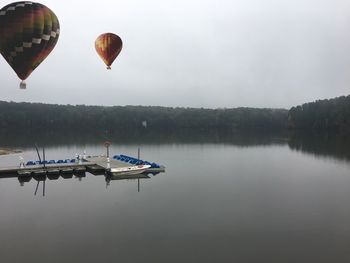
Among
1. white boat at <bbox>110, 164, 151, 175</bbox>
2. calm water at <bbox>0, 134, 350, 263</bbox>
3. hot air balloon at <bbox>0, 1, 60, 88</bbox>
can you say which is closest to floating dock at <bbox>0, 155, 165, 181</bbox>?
white boat at <bbox>110, 164, 151, 175</bbox>

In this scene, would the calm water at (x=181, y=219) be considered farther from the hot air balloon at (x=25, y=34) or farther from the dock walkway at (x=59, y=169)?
the hot air balloon at (x=25, y=34)

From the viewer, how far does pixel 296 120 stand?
100312 mm

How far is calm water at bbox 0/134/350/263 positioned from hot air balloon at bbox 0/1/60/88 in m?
7.04

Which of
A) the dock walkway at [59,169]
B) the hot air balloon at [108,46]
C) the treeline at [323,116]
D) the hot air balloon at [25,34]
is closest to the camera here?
the hot air balloon at [25,34]

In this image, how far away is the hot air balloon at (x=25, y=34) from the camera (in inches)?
682

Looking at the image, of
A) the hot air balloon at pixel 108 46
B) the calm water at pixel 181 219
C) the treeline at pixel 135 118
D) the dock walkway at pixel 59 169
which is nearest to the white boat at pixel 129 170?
the dock walkway at pixel 59 169

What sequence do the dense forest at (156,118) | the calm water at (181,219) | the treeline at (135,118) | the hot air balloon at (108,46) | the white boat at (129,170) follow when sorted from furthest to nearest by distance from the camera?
the treeline at (135,118) < the dense forest at (156,118) < the white boat at (129,170) < the hot air balloon at (108,46) < the calm water at (181,219)

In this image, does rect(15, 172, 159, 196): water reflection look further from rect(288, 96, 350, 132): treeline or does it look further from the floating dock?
rect(288, 96, 350, 132): treeline

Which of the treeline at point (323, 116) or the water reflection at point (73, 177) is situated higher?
the treeline at point (323, 116)

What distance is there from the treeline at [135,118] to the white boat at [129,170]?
78.9 m

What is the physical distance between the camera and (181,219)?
16.2 meters

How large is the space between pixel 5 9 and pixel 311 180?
2141cm

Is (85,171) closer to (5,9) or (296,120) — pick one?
(5,9)

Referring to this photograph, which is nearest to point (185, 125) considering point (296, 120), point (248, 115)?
point (248, 115)
